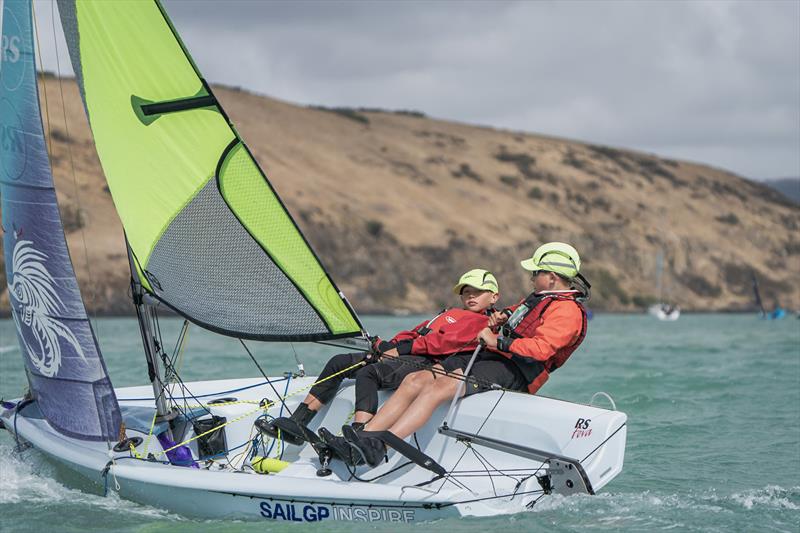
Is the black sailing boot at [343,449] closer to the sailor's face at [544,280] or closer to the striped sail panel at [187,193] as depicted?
the striped sail panel at [187,193]

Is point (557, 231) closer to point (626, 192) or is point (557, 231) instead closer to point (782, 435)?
point (626, 192)

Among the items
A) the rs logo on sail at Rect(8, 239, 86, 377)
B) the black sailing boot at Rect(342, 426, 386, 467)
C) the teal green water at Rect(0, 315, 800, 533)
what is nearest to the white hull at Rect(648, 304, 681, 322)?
the teal green water at Rect(0, 315, 800, 533)

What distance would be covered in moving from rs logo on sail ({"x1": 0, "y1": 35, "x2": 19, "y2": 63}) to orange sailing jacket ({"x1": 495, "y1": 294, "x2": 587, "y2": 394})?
365 cm

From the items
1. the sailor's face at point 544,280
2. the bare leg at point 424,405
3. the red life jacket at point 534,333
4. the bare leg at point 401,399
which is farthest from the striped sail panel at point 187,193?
the sailor's face at point 544,280

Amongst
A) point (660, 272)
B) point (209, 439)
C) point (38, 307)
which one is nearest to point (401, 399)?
point (209, 439)

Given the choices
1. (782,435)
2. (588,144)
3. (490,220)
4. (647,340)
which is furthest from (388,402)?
(588,144)

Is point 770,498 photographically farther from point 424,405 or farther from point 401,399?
point 401,399

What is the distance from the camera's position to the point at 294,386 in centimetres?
771

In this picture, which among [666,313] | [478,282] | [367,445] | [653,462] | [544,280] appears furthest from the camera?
[666,313]

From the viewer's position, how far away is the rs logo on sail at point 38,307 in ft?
20.4

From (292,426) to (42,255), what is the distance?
6.40 feet

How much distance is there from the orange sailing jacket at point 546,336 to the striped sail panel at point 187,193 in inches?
42.8

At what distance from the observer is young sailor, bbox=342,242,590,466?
5922 millimetres

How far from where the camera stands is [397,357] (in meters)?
6.28
